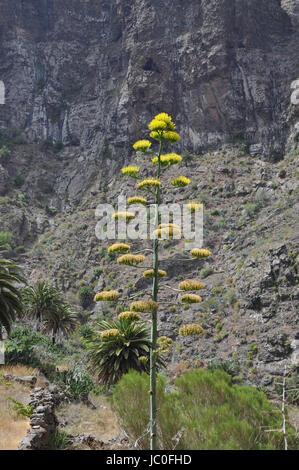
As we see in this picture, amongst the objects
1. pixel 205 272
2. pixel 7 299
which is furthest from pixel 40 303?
pixel 205 272

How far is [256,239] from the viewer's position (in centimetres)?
3716

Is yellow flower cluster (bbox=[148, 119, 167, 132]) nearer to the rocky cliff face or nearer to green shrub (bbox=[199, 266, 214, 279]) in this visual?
green shrub (bbox=[199, 266, 214, 279])

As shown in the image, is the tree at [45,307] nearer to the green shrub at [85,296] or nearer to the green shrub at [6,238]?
the green shrub at [85,296]

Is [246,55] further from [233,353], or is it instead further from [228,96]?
[233,353]

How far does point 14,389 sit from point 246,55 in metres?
62.7

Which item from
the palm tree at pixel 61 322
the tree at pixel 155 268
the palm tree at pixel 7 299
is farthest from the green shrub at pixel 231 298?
the tree at pixel 155 268

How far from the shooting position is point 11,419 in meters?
10.2

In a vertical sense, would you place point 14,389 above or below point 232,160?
below

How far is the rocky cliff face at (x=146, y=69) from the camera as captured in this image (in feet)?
188

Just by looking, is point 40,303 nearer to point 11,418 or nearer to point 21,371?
point 21,371

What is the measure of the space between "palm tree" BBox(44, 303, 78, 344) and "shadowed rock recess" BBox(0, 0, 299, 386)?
9.34m

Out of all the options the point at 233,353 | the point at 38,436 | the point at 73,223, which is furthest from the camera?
the point at 73,223

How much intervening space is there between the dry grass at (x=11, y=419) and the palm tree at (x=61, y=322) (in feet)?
44.4

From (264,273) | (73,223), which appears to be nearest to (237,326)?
(264,273)
